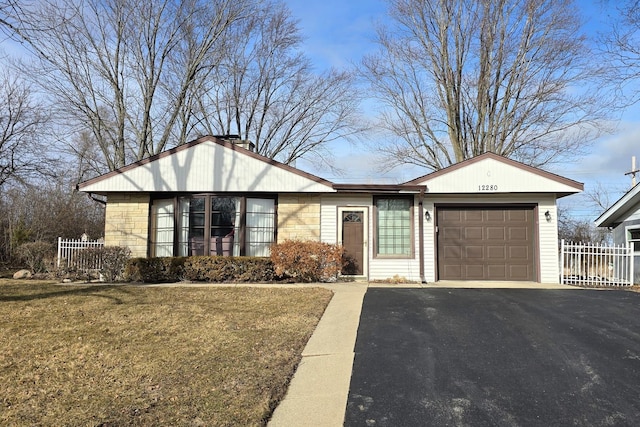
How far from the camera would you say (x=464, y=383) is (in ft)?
14.7

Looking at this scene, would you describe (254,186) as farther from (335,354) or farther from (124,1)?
(124,1)

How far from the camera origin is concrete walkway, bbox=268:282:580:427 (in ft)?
12.1

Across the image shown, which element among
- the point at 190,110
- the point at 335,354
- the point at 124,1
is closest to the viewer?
the point at 335,354

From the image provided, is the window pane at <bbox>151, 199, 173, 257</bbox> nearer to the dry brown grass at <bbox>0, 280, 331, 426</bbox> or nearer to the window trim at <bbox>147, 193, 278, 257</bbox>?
the window trim at <bbox>147, 193, 278, 257</bbox>

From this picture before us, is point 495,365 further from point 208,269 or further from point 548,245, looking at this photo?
point 548,245

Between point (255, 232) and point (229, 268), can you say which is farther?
point (255, 232)

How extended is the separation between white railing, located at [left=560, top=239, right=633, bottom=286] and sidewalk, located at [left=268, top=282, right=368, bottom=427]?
26.4 ft

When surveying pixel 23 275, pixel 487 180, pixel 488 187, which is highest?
pixel 487 180

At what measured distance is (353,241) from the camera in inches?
506

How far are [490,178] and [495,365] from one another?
8405mm

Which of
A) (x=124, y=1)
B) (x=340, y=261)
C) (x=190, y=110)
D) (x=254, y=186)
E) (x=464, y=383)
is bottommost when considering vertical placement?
(x=464, y=383)

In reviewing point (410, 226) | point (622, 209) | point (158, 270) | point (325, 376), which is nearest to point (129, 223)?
A: point (158, 270)

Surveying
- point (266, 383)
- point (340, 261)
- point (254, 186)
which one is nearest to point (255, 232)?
point (254, 186)

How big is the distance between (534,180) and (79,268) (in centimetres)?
1299
